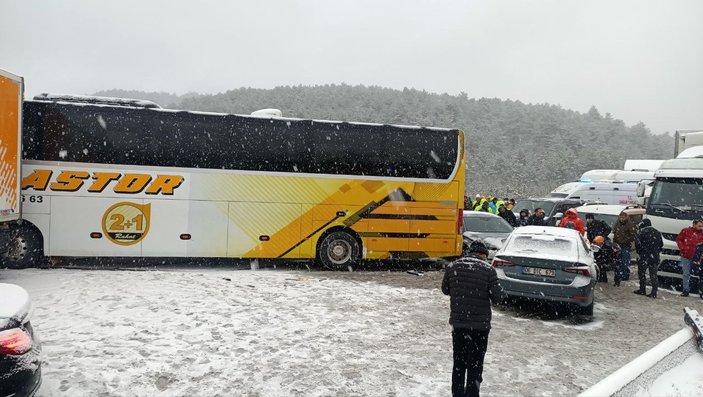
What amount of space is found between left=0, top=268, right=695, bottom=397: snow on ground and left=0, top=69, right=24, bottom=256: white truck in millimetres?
1295

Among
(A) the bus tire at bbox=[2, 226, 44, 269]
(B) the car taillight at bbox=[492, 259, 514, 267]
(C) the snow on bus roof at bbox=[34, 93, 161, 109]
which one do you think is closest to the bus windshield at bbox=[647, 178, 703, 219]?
(B) the car taillight at bbox=[492, 259, 514, 267]

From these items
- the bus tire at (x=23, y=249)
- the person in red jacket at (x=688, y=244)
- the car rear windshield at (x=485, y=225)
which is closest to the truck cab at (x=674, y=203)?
the person in red jacket at (x=688, y=244)

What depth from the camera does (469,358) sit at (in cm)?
507

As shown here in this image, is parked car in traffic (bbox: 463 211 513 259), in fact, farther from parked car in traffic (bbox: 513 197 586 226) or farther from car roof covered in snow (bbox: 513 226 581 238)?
parked car in traffic (bbox: 513 197 586 226)

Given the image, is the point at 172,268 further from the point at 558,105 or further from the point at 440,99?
the point at 558,105

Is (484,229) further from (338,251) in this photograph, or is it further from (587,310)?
(587,310)

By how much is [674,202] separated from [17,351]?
13984mm

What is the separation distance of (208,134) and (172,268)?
3409 millimetres

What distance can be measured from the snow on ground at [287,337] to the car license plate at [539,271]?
0.83 m

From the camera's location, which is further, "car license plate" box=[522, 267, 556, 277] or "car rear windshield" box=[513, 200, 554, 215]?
"car rear windshield" box=[513, 200, 554, 215]

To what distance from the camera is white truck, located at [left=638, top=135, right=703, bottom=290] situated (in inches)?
488

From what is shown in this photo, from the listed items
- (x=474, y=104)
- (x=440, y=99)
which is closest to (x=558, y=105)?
(x=474, y=104)

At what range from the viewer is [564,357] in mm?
7059

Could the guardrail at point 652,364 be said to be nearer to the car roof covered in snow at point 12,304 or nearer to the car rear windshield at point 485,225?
the car roof covered in snow at point 12,304
